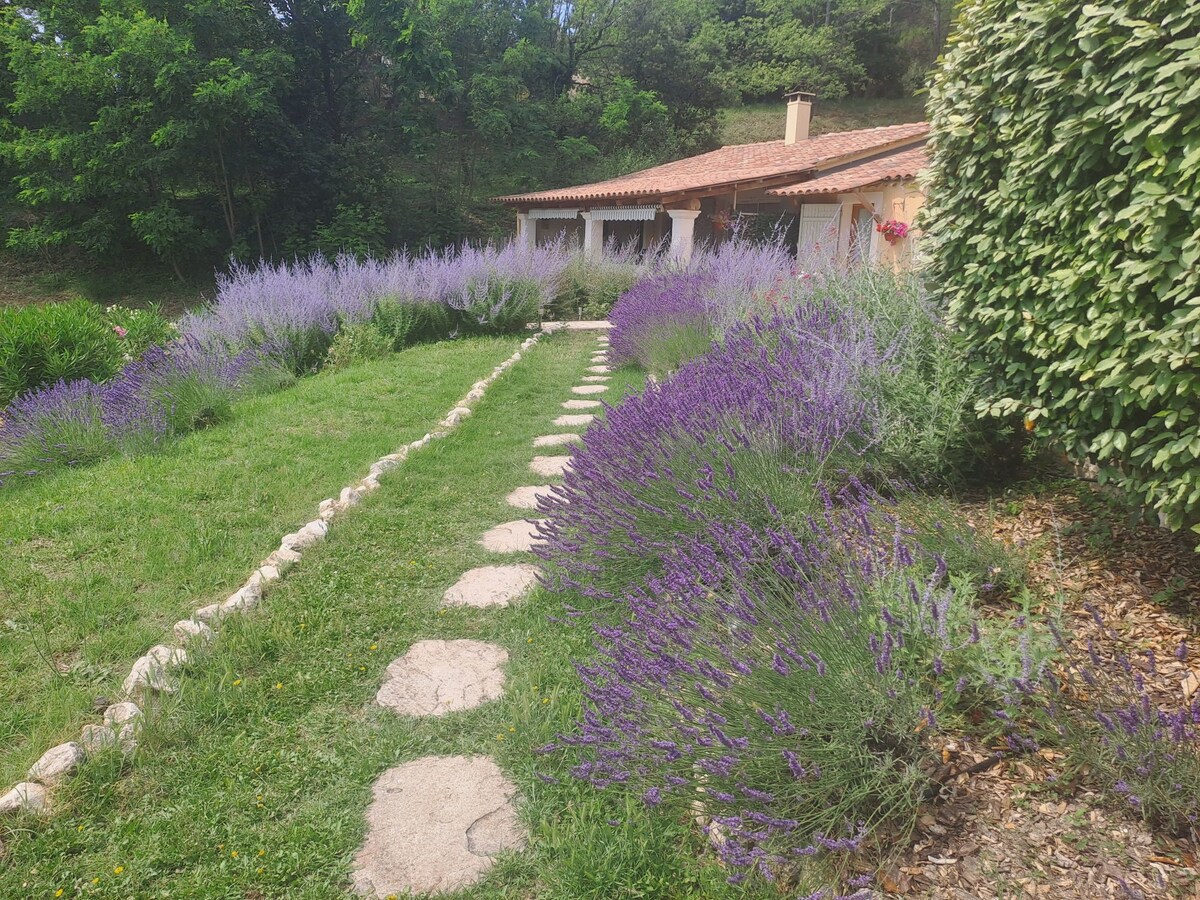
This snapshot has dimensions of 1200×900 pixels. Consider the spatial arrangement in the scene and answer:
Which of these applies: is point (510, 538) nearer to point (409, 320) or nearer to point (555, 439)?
point (555, 439)

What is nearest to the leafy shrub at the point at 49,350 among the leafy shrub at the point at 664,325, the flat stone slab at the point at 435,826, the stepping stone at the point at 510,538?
the stepping stone at the point at 510,538

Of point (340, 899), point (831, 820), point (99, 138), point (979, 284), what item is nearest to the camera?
point (831, 820)

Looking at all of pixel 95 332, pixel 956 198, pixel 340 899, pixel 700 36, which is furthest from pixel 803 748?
pixel 700 36

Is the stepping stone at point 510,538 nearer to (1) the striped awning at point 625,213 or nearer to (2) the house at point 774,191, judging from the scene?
(2) the house at point 774,191

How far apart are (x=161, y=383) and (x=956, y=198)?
5.34 m

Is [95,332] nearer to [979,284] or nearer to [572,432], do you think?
[572,432]

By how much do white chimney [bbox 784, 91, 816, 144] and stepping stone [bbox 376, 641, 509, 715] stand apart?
18.3 metres

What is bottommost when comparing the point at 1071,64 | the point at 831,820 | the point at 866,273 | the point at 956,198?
the point at 831,820

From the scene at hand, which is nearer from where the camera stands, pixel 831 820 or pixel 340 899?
pixel 831 820

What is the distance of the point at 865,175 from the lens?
503 inches

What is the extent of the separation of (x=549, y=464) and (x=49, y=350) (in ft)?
15.1

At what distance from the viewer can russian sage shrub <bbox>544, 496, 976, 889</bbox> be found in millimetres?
1612

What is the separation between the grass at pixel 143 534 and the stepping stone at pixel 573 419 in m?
0.97

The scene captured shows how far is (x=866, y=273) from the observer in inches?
166
